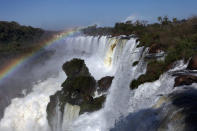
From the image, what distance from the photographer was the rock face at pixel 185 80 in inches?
366

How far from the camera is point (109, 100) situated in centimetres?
1530

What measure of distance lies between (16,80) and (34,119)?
584 inches

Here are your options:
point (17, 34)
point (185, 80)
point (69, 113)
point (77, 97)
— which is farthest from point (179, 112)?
point (17, 34)

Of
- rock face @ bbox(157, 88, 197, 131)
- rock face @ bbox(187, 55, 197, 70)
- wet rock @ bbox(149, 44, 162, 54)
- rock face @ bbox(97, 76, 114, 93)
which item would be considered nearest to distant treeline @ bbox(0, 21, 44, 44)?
rock face @ bbox(97, 76, 114, 93)

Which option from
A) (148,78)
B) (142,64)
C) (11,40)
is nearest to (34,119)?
(142,64)

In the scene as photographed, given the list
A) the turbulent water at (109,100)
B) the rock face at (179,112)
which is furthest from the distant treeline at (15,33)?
the rock face at (179,112)

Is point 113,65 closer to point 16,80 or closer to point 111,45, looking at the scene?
point 111,45

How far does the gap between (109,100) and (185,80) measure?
21.2 ft

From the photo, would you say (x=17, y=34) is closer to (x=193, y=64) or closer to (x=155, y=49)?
(x=155, y=49)

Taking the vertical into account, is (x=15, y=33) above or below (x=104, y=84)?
below

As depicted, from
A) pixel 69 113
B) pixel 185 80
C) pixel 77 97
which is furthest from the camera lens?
pixel 77 97

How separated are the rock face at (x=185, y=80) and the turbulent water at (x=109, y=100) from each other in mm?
287

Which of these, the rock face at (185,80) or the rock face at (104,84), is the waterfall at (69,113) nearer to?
the rock face at (104,84)

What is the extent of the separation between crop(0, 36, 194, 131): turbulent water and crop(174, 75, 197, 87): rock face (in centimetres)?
29
